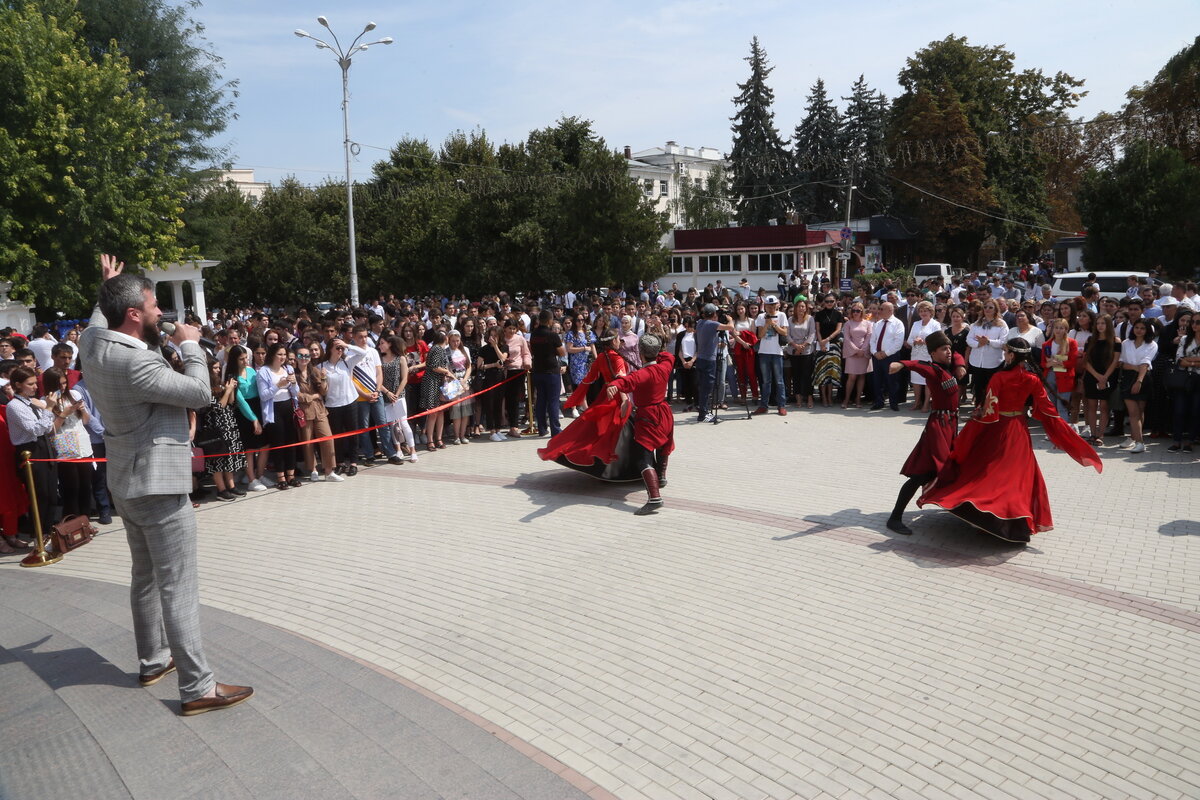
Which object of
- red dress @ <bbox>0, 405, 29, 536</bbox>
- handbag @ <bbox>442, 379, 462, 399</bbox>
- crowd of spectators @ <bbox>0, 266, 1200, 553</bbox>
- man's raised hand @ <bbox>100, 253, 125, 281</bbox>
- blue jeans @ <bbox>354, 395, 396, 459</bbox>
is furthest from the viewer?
handbag @ <bbox>442, 379, 462, 399</bbox>

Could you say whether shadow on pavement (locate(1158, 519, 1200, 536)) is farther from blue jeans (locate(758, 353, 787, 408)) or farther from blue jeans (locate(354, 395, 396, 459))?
blue jeans (locate(354, 395, 396, 459))

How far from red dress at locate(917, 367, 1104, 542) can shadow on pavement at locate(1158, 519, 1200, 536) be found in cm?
102

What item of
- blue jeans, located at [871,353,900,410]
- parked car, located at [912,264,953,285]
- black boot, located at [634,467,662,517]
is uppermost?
parked car, located at [912,264,953,285]

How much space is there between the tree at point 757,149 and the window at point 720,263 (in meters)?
13.0

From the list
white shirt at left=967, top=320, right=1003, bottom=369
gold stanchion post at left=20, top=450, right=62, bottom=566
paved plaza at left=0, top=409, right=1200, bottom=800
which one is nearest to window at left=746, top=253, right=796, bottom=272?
white shirt at left=967, top=320, right=1003, bottom=369

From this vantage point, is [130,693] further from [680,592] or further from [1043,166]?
[1043,166]

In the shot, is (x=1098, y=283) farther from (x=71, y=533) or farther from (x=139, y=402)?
(x=139, y=402)

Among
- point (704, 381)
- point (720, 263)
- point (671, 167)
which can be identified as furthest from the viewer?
point (671, 167)

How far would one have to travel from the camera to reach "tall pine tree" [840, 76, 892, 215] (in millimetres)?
65938

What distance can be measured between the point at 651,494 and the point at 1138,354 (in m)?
6.98

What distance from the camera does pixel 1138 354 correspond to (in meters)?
11.3

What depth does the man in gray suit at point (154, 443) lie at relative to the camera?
180 inches

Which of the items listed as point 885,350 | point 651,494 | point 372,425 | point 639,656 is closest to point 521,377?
point 372,425

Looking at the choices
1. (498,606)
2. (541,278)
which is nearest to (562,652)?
(498,606)
